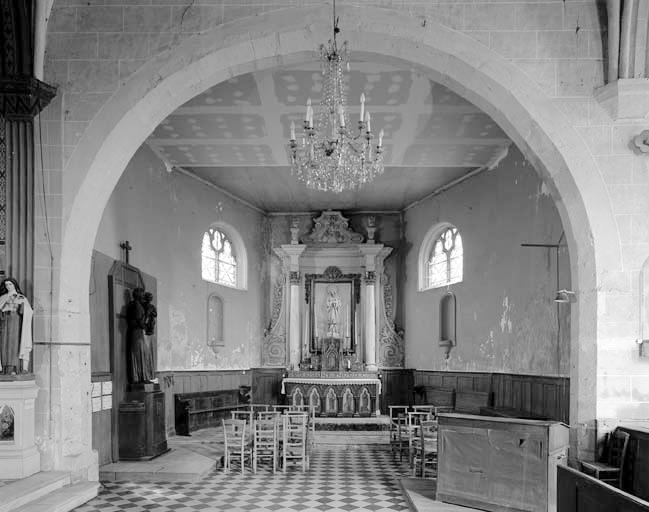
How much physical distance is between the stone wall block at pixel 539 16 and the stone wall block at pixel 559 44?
70mm

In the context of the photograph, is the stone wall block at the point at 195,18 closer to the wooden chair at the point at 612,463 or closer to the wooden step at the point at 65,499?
the wooden step at the point at 65,499

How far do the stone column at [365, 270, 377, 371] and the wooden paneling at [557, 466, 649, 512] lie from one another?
37.4ft

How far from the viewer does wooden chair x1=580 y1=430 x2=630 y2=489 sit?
614cm

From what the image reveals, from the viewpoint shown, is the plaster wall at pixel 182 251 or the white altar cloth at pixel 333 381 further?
the white altar cloth at pixel 333 381

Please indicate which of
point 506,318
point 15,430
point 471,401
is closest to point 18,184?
point 15,430

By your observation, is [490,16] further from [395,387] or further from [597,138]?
[395,387]

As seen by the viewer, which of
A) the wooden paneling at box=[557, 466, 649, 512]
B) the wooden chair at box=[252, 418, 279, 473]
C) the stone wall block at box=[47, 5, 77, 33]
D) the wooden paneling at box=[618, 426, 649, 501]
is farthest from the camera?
the wooden chair at box=[252, 418, 279, 473]

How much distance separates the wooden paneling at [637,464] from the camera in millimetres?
5816

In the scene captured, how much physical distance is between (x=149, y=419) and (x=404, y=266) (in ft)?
27.7

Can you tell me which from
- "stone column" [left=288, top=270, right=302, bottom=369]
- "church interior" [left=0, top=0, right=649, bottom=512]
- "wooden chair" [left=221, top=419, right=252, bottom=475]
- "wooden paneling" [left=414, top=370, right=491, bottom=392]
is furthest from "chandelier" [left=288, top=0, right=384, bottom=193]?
"stone column" [left=288, top=270, right=302, bottom=369]

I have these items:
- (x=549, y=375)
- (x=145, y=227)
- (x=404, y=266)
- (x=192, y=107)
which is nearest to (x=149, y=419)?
(x=145, y=227)

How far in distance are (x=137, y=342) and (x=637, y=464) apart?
667 centimetres

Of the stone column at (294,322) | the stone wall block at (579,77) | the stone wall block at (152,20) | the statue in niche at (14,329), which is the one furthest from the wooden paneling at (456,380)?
the stone wall block at (152,20)

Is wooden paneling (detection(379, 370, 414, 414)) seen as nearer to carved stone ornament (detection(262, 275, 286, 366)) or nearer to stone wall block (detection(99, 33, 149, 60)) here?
carved stone ornament (detection(262, 275, 286, 366))
